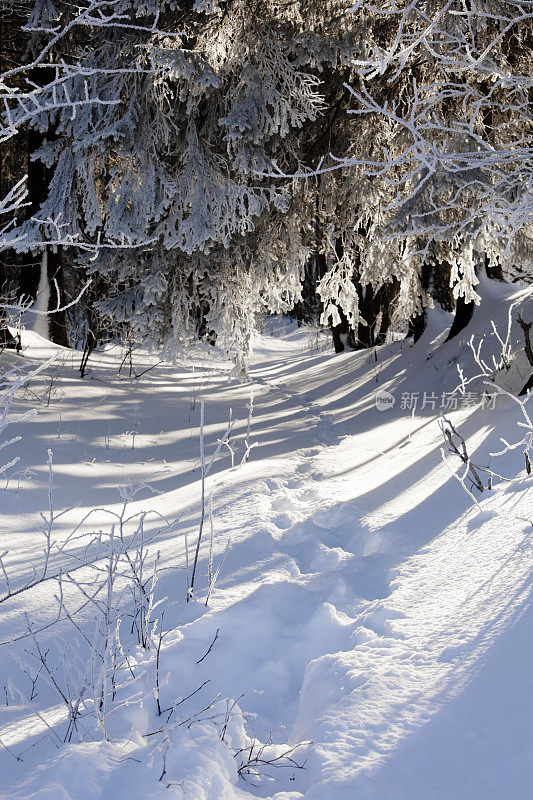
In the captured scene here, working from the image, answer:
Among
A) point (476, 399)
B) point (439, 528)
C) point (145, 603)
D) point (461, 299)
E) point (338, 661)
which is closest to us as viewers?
point (338, 661)

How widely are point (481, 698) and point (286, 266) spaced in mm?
5999

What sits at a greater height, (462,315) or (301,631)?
(462,315)

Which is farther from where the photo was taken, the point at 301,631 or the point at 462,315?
the point at 462,315

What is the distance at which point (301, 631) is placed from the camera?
2988mm

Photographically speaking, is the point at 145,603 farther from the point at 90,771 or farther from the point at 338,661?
the point at 90,771

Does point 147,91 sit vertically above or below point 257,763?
above

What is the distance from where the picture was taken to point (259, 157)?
642cm

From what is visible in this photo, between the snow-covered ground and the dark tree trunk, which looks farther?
the dark tree trunk

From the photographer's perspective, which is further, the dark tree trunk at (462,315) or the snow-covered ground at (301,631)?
the dark tree trunk at (462,315)

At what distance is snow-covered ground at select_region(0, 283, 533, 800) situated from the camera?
1923 mm

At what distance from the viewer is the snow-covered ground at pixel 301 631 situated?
1.92 m

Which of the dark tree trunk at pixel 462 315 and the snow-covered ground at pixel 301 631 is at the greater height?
the dark tree trunk at pixel 462 315

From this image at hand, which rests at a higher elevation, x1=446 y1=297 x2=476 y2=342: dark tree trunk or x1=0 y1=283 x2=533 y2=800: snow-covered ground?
x1=446 y1=297 x2=476 y2=342: dark tree trunk

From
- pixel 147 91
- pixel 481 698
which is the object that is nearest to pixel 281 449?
pixel 147 91
